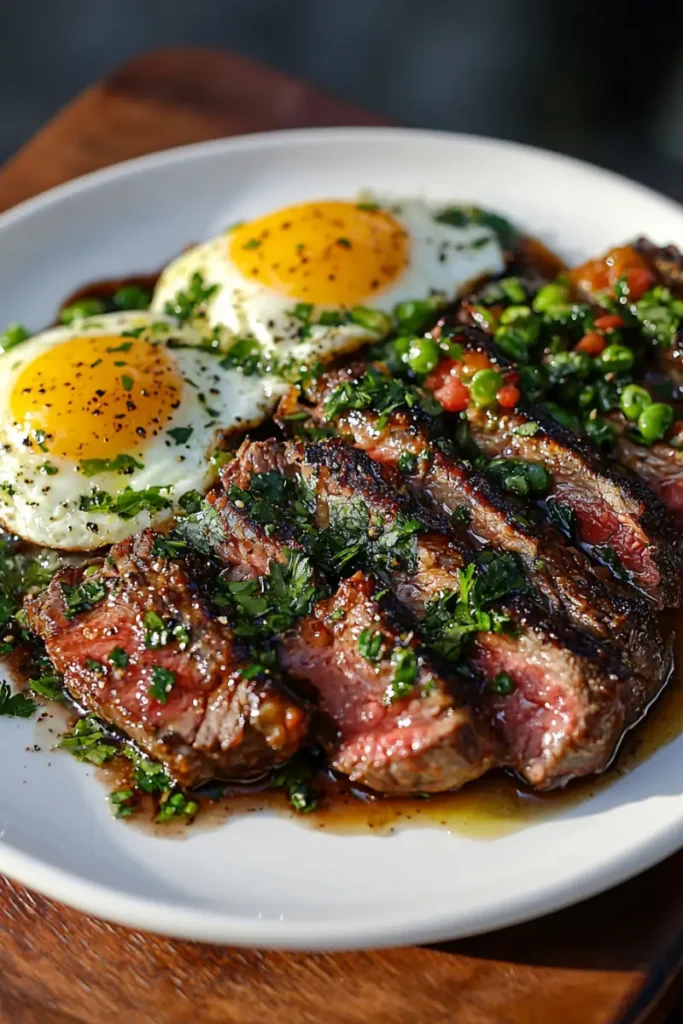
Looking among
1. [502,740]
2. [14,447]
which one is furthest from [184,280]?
[502,740]

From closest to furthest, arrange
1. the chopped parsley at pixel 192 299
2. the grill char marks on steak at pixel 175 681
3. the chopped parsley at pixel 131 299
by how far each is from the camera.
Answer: the grill char marks on steak at pixel 175 681 → the chopped parsley at pixel 192 299 → the chopped parsley at pixel 131 299

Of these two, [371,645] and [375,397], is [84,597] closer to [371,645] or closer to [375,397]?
[371,645]

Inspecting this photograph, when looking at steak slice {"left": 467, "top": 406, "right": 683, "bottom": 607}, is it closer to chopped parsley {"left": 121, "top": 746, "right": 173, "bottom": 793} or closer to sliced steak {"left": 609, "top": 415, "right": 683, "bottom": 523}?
sliced steak {"left": 609, "top": 415, "right": 683, "bottom": 523}

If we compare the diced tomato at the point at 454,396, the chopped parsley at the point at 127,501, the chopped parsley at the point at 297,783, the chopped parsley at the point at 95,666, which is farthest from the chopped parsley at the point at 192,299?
the chopped parsley at the point at 297,783

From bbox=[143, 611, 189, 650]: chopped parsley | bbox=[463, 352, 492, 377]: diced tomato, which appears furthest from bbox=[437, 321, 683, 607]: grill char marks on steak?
bbox=[143, 611, 189, 650]: chopped parsley

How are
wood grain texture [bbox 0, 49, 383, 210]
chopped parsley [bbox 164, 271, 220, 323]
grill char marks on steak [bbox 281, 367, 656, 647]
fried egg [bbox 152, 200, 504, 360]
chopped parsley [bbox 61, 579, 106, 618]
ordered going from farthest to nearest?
wood grain texture [bbox 0, 49, 383, 210]
chopped parsley [bbox 164, 271, 220, 323]
fried egg [bbox 152, 200, 504, 360]
chopped parsley [bbox 61, 579, 106, 618]
grill char marks on steak [bbox 281, 367, 656, 647]

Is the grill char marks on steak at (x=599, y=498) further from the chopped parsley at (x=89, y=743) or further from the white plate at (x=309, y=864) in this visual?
the chopped parsley at (x=89, y=743)
